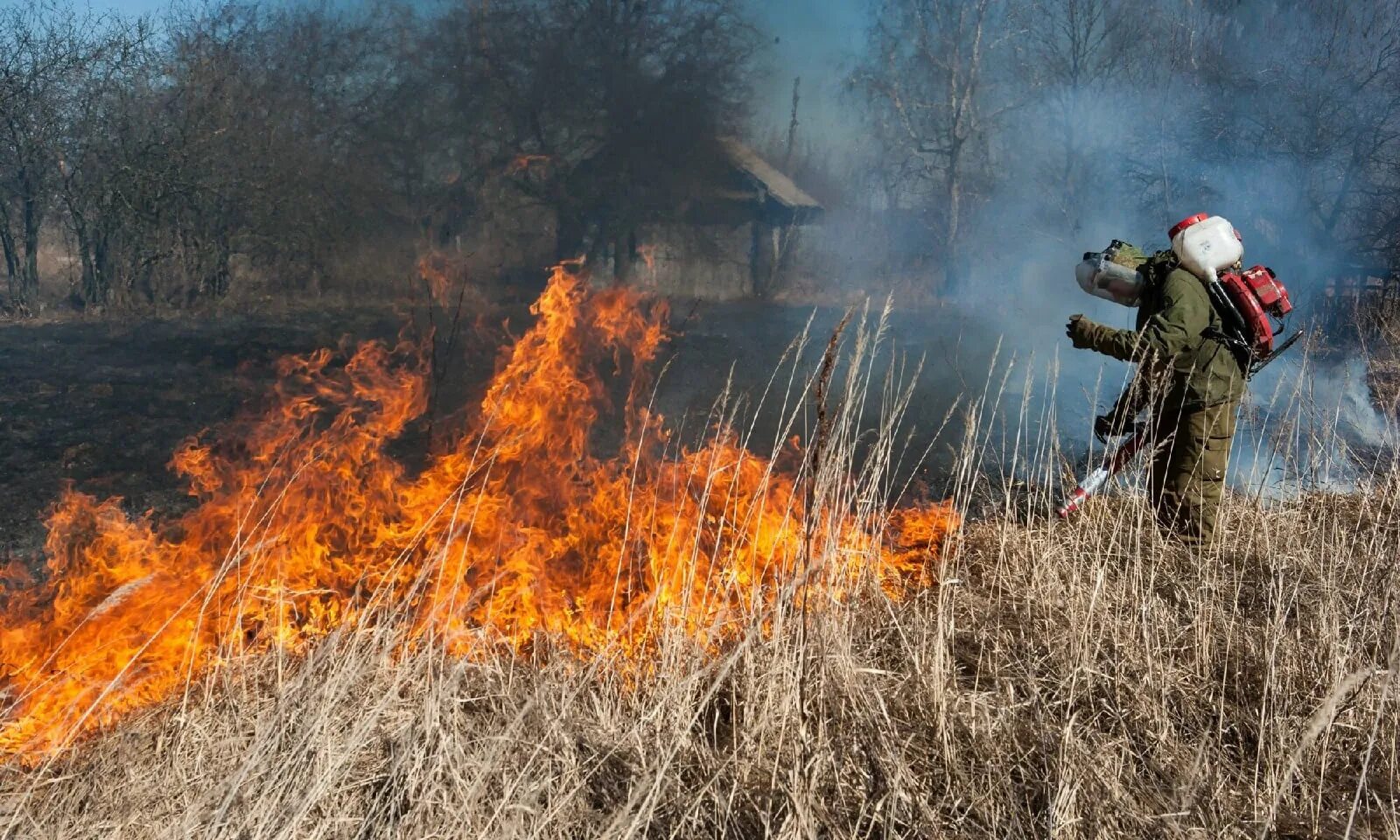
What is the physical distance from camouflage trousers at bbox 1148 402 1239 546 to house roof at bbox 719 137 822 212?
21.4 m

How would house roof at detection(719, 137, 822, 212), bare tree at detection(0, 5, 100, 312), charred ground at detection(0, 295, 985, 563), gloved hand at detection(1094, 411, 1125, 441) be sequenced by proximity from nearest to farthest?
gloved hand at detection(1094, 411, 1125, 441) < charred ground at detection(0, 295, 985, 563) < bare tree at detection(0, 5, 100, 312) < house roof at detection(719, 137, 822, 212)

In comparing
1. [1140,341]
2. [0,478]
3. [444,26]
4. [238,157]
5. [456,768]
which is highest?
[444,26]

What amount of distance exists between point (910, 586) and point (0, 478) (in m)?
6.27

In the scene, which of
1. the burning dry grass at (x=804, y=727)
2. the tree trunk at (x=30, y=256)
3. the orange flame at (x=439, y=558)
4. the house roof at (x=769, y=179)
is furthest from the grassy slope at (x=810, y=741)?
the house roof at (x=769, y=179)

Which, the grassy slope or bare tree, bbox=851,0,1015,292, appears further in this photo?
bare tree, bbox=851,0,1015,292

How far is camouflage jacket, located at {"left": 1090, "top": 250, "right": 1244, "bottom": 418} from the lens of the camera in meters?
4.31

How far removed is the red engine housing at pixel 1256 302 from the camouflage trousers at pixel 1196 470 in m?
0.34

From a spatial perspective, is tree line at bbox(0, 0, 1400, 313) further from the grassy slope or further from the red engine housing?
the grassy slope

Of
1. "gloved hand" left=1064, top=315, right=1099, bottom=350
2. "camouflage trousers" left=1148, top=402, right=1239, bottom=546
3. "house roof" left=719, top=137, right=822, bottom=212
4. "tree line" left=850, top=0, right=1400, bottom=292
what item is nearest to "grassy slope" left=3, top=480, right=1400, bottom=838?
"camouflage trousers" left=1148, top=402, right=1239, bottom=546

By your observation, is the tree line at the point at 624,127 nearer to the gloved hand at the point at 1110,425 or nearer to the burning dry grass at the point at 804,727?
the gloved hand at the point at 1110,425

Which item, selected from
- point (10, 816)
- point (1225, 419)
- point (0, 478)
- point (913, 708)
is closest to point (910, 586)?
point (913, 708)

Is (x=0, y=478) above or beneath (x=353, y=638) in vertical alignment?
beneath

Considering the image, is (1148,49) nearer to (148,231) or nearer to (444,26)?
(444,26)

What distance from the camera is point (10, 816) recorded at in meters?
2.44
